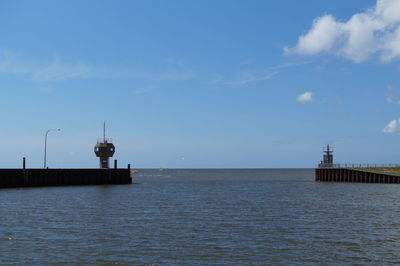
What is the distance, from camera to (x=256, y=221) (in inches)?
1364

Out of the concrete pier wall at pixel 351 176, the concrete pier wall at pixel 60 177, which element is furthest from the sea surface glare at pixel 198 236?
the concrete pier wall at pixel 351 176

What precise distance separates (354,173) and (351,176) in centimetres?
99

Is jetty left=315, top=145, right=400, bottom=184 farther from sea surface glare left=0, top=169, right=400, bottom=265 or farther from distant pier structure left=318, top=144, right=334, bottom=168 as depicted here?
sea surface glare left=0, top=169, right=400, bottom=265

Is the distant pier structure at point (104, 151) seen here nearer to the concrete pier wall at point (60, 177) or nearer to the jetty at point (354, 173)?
the concrete pier wall at point (60, 177)

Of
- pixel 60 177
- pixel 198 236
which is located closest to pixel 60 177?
pixel 60 177

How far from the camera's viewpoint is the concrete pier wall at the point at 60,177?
74.5 metres

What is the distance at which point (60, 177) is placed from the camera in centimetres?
8269

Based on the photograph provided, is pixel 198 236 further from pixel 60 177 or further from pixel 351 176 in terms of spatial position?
pixel 351 176

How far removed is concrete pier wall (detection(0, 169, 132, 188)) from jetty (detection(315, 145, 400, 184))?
157 ft

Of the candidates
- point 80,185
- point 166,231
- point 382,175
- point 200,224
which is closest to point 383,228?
point 200,224

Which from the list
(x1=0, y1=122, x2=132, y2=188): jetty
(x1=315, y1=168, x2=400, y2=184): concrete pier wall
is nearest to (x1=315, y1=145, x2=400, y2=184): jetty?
(x1=315, y1=168, x2=400, y2=184): concrete pier wall

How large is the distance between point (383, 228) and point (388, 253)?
9034 mm

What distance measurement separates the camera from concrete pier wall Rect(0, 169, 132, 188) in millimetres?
74500

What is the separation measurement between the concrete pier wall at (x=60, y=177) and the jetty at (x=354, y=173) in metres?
47.9
